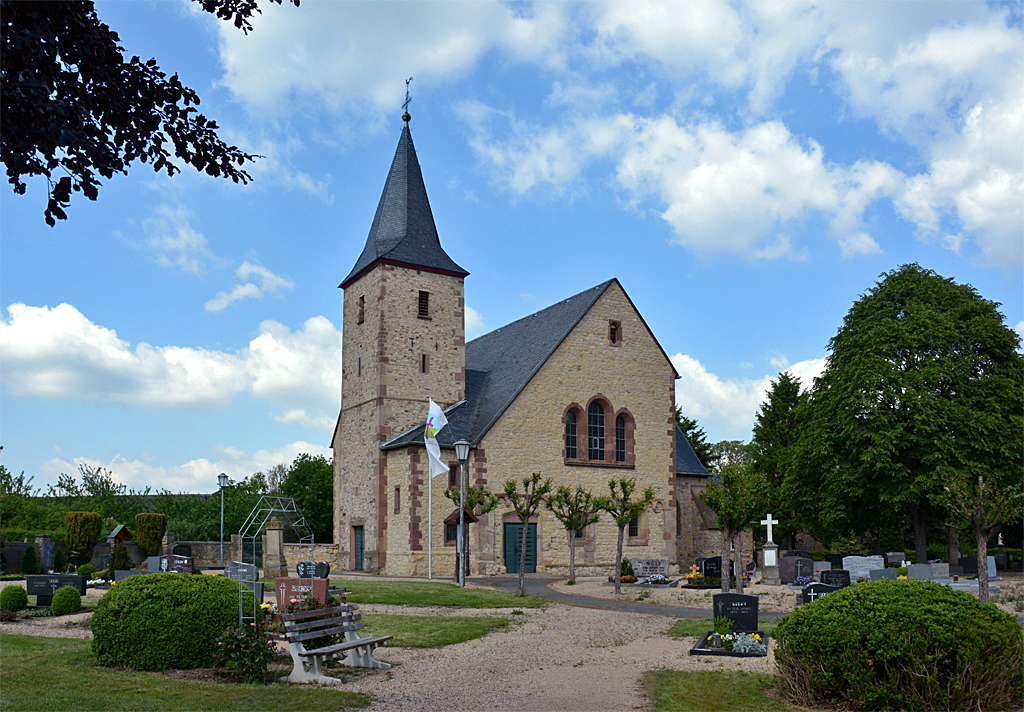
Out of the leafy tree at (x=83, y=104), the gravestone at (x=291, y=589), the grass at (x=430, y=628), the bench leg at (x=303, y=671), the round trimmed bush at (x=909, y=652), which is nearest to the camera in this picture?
the leafy tree at (x=83, y=104)

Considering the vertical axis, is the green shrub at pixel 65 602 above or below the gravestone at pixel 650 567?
above

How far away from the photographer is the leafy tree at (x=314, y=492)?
146 ft

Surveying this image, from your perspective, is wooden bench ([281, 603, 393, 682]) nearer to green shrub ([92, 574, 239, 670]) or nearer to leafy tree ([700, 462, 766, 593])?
green shrub ([92, 574, 239, 670])

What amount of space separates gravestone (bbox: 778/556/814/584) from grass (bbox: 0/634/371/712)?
2011 centimetres

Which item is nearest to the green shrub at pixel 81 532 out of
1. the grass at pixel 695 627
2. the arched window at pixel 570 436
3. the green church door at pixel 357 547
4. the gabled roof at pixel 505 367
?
the green church door at pixel 357 547

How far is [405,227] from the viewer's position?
36.2 m

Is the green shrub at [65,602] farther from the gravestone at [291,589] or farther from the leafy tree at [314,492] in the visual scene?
the leafy tree at [314,492]

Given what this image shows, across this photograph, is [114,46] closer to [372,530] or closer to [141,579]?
[141,579]

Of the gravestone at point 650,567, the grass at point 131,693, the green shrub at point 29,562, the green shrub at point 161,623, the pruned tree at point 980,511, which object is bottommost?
the gravestone at point 650,567

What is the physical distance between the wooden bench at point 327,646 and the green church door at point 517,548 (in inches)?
815

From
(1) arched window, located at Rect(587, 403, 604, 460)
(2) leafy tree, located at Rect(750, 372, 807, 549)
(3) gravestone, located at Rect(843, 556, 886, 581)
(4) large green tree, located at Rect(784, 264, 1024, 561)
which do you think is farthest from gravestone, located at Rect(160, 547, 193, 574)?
(2) leafy tree, located at Rect(750, 372, 807, 549)

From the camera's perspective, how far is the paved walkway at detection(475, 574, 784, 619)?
17.7 metres

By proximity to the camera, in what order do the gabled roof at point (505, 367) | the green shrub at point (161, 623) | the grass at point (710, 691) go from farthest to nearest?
the gabled roof at point (505, 367) → the green shrub at point (161, 623) → the grass at point (710, 691)

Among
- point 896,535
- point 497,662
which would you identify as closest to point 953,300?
point 896,535
